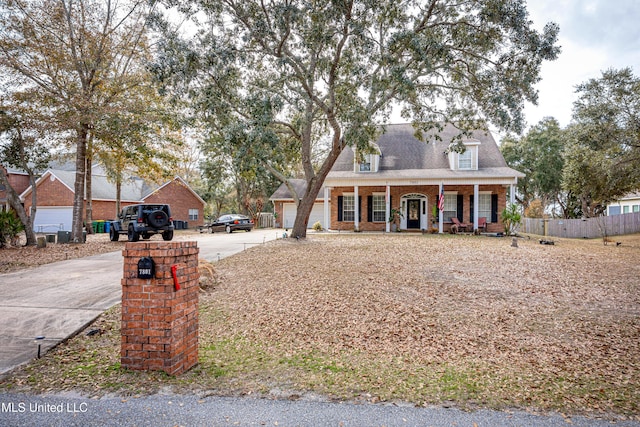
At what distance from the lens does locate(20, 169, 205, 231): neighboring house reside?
26766mm

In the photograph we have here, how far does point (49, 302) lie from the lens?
595 centimetres

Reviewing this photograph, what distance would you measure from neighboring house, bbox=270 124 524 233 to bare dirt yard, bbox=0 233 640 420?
1059 centimetres

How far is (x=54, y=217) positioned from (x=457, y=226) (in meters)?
28.9

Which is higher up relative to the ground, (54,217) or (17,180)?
(17,180)

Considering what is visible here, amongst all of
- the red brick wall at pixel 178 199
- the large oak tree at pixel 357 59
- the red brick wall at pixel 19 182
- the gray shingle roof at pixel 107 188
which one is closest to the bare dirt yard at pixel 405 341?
the large oak tree at pixel 357 59

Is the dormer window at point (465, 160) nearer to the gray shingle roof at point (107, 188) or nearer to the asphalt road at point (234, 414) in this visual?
the asphalt road at point (234, 414)

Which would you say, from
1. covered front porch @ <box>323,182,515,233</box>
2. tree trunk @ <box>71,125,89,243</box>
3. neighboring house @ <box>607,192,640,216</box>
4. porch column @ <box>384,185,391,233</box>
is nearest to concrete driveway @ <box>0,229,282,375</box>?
tree trunk @ <box>71,125,89,243</box>

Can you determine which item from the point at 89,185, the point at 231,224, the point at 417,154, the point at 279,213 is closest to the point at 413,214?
the point at 417,154

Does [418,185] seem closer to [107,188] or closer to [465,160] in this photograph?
[465,160]

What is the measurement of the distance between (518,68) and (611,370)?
1076 centimetres

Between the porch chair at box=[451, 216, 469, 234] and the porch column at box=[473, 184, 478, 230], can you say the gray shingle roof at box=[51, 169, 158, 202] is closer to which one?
the porch chair at box=[451, 216, 469, 234]

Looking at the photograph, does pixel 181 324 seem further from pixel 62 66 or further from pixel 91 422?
pixel 62 66

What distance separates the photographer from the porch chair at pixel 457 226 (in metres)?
19.0

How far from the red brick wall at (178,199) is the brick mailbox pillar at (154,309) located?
88.3 ft
